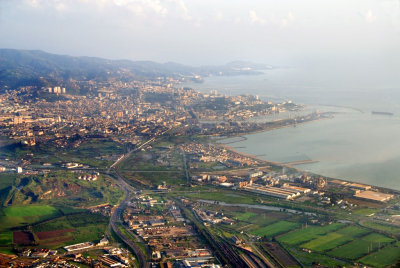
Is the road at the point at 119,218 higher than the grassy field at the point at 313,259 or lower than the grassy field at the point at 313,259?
lower

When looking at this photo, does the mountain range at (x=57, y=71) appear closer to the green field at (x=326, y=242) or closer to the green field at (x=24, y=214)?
the green field at (x=24, y=214)

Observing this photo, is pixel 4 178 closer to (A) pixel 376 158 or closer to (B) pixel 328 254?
(B) pixel 328 254

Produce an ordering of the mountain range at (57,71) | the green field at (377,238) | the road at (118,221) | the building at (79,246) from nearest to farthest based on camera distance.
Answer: the road at (118,221), the building at (79,246), the green field at (377,238), the mountain range at (57,71)

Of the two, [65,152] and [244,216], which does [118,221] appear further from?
[65,152]

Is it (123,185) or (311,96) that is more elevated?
(311,96)

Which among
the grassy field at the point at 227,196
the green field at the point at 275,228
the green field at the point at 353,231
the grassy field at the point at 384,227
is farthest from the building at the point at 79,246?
the grassy field at the point at 384,227

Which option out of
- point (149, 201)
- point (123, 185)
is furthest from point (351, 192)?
point (123, 185)
